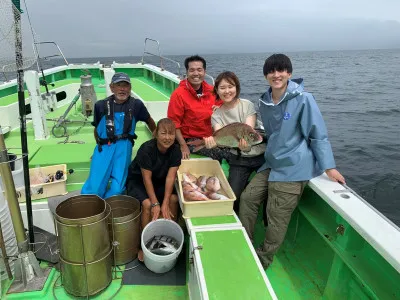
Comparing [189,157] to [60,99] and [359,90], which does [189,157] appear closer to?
[60,99]

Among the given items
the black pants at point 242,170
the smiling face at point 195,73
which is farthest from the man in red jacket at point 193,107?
the black pants at point 242,170

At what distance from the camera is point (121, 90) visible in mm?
3768

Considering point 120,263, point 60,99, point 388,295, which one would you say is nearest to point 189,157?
point 120,263

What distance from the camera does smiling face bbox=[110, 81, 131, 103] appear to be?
3742 mm

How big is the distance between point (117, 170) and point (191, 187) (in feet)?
3.59

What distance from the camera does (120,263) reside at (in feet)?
10.1

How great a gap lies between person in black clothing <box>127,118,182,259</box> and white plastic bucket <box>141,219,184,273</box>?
105 millimetres

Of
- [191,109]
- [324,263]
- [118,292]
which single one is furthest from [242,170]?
[118,292]

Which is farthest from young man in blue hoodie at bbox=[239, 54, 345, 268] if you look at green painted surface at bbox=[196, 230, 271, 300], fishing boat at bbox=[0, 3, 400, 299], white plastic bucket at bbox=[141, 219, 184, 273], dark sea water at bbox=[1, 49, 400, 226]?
dark sea water at bbox=[1, 49, 400, 226]

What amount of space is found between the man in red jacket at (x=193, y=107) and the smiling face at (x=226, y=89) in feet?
1.81

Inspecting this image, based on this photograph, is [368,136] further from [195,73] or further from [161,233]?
[161,233]

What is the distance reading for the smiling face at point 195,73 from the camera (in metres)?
3.88

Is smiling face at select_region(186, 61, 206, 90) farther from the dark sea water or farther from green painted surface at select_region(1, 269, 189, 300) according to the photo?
the dark sea water

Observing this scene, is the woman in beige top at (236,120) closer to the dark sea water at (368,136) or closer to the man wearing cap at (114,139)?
the man wearing cap at (114,139)
